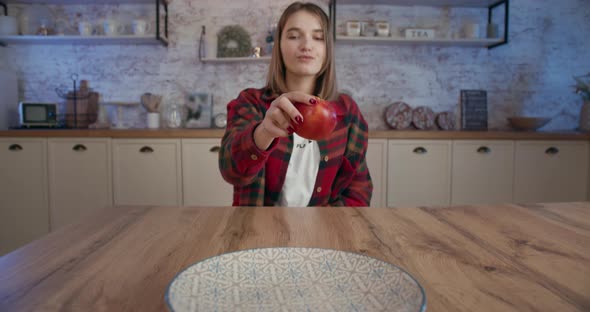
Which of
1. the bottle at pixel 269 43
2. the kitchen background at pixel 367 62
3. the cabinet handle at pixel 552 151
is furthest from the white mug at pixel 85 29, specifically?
the cabinet handle at pixel 552 151

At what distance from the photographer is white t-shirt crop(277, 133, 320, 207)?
145 centimetres

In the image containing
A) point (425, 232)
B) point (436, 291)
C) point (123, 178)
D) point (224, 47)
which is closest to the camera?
point (436, 291)

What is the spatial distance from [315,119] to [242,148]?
13.2 inches

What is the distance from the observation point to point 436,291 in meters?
0.56

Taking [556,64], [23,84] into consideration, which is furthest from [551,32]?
[23,84]

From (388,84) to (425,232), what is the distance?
291 cm

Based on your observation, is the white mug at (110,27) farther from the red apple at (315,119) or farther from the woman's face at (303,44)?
the red apple at (315,119)

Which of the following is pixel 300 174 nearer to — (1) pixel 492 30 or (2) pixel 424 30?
(2) pixel 424 30

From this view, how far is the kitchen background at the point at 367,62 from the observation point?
11.6 feet

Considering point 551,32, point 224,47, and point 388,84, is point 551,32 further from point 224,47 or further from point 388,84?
point 224,47

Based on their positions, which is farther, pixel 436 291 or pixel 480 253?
pixel 480 253

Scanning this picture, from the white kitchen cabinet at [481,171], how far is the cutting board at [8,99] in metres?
3.57

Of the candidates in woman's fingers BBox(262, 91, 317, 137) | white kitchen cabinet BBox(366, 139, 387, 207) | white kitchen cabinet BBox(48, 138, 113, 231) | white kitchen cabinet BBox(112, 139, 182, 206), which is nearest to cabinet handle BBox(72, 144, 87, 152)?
white kitchen cabinet BBox(48, 138, 113, 231)

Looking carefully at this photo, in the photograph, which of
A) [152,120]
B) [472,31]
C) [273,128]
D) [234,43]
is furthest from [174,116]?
[273,128]
